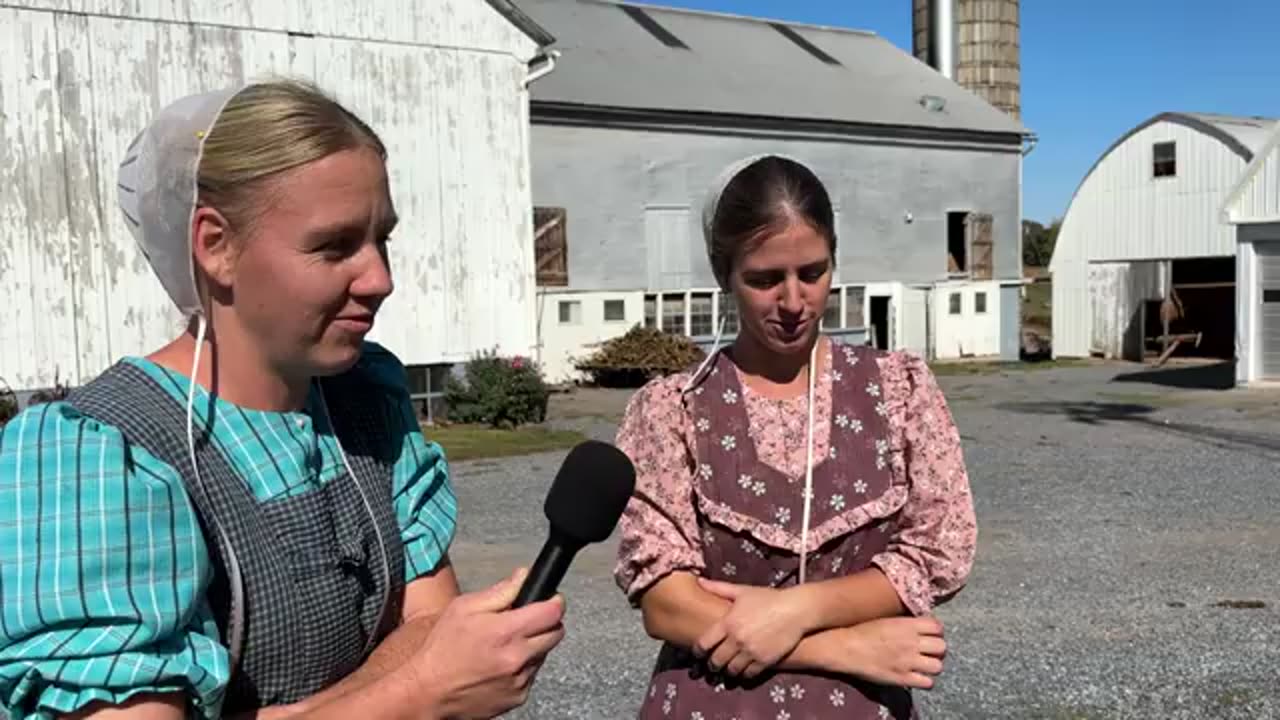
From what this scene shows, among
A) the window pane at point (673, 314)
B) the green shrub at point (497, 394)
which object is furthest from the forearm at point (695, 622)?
the window pane at point (673, 314)

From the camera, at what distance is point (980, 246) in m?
29.1

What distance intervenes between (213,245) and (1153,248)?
2895 cm

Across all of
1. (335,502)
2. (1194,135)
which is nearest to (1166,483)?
(335,502)

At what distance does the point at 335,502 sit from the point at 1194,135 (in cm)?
2863

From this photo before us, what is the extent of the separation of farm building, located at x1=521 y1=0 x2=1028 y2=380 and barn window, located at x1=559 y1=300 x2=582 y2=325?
28 mm

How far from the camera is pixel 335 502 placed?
1680mm

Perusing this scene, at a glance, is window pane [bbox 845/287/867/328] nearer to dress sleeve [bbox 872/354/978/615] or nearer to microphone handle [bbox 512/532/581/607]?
dress sleeve [bbox 872/354/978/615]

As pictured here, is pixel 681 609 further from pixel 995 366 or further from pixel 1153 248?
pixel 1153 248

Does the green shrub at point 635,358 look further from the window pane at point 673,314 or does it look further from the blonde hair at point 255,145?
the blonde hair at point 255,145

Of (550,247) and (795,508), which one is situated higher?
(550,247)

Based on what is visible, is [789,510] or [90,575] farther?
[789,510]

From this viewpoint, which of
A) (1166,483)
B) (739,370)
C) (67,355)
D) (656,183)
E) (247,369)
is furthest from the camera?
(656,183)

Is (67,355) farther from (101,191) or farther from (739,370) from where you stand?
(739,370)


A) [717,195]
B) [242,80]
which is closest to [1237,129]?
[242,80]
